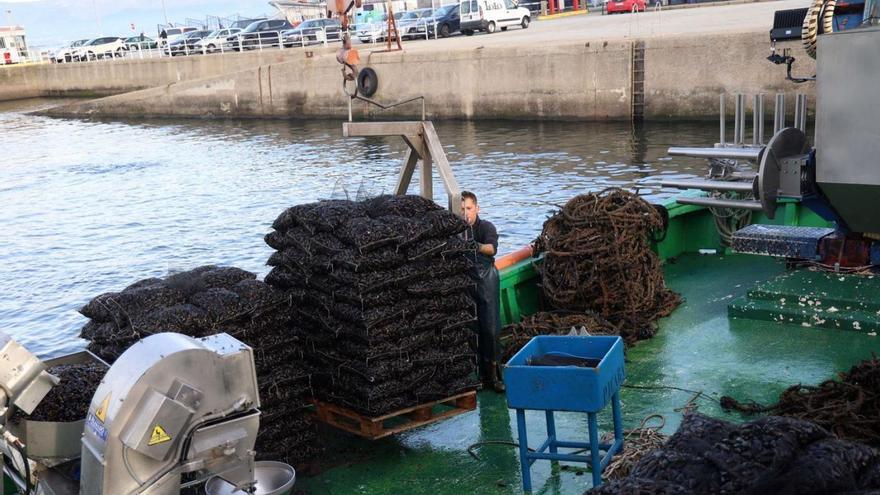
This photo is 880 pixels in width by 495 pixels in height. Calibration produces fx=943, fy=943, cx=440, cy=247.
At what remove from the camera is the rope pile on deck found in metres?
7.83

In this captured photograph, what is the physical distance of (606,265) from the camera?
7867mm

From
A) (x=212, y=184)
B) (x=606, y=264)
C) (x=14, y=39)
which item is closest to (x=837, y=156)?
(x=606, y=264)

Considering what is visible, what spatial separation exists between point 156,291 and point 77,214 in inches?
659

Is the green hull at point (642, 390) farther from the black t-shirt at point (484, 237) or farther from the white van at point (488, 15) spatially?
the white van at point (488, 15)

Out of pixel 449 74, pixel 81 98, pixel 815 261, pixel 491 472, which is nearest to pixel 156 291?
pixel 491 472

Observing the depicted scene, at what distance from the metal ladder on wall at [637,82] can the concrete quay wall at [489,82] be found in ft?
0.40

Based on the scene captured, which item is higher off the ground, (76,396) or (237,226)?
(76,396)

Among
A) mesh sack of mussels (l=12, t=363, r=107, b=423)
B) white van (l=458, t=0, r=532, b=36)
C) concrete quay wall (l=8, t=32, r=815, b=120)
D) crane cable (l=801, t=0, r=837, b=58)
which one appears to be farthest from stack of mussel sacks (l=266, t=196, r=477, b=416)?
white van (l=458, t=0, r=532, b=36)

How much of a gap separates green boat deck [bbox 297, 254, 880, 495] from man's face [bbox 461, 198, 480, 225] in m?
1.17

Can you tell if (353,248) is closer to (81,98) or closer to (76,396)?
(76,396)

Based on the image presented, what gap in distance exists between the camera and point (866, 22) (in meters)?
6.35

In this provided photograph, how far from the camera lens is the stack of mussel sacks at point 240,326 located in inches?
213

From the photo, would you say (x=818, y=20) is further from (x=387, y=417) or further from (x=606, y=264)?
(x=387, y=417)

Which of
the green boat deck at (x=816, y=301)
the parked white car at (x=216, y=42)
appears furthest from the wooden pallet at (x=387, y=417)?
the parked white car at (x=216, y=42)
